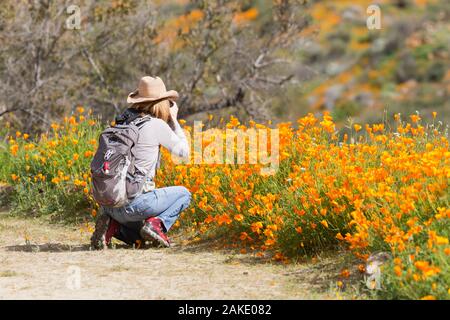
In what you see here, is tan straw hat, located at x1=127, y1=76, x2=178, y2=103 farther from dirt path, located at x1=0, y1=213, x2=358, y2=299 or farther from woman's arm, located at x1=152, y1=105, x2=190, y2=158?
dirt path, located at x1=0, y1=213, x2=358, y2=299

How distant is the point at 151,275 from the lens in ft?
18.1

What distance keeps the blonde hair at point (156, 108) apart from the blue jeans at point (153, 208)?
1.88ft

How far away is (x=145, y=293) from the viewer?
502 centimetres

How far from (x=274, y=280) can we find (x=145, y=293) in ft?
2.82

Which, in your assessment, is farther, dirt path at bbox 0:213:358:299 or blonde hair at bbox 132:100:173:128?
blonde hair at bbox 132:100:173:128

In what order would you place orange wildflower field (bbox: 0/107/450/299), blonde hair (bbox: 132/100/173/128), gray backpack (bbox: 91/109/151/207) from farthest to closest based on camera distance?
blonde hair (bbox: 132/100/173/128) < gray backpack (bbox: 91/109/151/207) < orange wildflower field (bbox: 0/107/450/299)

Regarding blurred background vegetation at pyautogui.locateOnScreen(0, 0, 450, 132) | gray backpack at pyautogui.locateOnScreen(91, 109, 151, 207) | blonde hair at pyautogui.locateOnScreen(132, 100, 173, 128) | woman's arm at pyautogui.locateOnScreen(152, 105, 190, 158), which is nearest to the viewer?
gray backpack at pyautogui.locateOnScreen(91, 109, 151, 207)

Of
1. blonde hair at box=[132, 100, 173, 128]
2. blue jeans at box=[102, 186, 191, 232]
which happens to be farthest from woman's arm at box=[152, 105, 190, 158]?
blue jeans at box=[102, 186, 191, 232]

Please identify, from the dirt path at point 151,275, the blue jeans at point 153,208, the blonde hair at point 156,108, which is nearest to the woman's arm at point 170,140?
the blonde hair at point 156,108

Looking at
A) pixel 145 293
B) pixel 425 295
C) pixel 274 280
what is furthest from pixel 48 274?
pixel 425 295

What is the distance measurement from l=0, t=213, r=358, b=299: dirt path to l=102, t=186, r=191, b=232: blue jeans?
240mm

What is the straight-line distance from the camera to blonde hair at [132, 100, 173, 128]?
6.34 m

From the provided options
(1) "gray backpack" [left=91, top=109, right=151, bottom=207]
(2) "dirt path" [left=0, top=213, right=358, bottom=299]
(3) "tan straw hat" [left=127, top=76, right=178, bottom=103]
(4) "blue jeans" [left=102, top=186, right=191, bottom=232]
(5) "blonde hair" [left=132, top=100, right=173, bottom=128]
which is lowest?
(2) "dirt path" [left=0, top=213, right=358, bottom=299]

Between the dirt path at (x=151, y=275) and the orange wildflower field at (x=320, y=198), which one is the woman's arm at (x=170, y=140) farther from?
the dirt path at (x=151, y=275)
